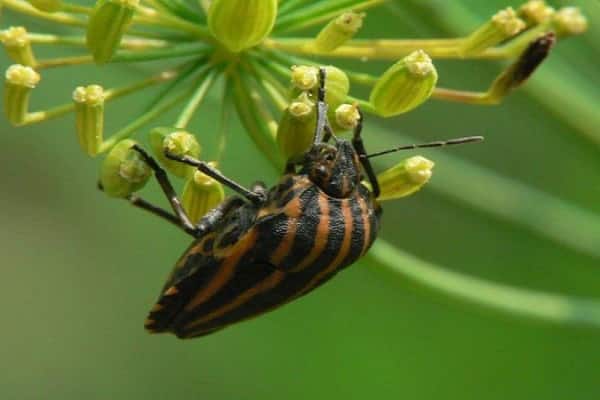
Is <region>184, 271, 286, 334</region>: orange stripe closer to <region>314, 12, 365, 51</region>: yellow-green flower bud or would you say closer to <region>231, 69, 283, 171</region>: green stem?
<region>231, 69, 283, 171</region>: green stem

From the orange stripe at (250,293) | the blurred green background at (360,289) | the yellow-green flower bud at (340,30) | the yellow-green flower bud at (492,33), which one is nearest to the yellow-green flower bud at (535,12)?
the yellow-green flower bud at (492,33)

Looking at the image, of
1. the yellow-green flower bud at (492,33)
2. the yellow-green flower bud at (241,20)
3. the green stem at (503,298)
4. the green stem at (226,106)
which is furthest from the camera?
the green stem at (503,298)

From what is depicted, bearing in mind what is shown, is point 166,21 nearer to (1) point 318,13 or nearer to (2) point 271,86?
(2) point 271,86

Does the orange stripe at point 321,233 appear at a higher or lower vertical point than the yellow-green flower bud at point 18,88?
lower

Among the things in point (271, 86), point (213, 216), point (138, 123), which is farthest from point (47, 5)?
point (213, 216)

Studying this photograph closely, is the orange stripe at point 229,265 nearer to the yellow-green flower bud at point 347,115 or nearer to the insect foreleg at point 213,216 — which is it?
the insect foreleg at point 213,216

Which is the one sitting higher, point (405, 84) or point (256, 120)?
point (405, 84)
